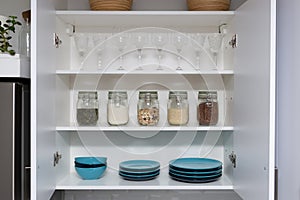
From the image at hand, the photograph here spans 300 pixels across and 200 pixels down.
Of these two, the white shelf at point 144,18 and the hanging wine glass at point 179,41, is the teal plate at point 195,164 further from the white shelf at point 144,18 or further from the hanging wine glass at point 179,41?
the white shelf at point 144,18

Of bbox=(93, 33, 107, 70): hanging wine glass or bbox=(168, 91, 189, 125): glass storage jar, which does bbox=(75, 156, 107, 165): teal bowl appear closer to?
bbox=(168, 91, 189, 125): glass storage jar

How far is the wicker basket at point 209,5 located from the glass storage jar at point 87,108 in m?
0.63

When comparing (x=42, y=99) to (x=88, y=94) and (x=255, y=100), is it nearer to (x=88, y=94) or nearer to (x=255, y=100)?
→ (x=88, y=94)

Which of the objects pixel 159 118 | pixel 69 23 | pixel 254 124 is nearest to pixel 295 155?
pixel 254 124

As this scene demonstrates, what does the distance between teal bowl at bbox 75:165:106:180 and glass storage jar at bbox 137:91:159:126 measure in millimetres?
287

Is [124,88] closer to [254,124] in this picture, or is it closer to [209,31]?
[209,31]

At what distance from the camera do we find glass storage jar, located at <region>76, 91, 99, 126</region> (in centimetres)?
184

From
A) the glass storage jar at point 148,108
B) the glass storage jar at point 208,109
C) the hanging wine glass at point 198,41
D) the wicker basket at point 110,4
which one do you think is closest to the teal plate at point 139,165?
the glass storage jar at point 148,108

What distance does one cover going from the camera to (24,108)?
1.44m

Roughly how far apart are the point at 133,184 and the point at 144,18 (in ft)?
2.42

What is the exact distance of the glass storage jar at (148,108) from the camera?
1833 millimetres

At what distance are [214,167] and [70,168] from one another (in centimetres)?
71

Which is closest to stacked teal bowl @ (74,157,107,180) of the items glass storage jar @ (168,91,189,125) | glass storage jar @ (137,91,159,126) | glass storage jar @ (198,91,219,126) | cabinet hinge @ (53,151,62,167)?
cabinet hinge @ (53,151,62,167)

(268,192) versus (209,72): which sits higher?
(209,72)
